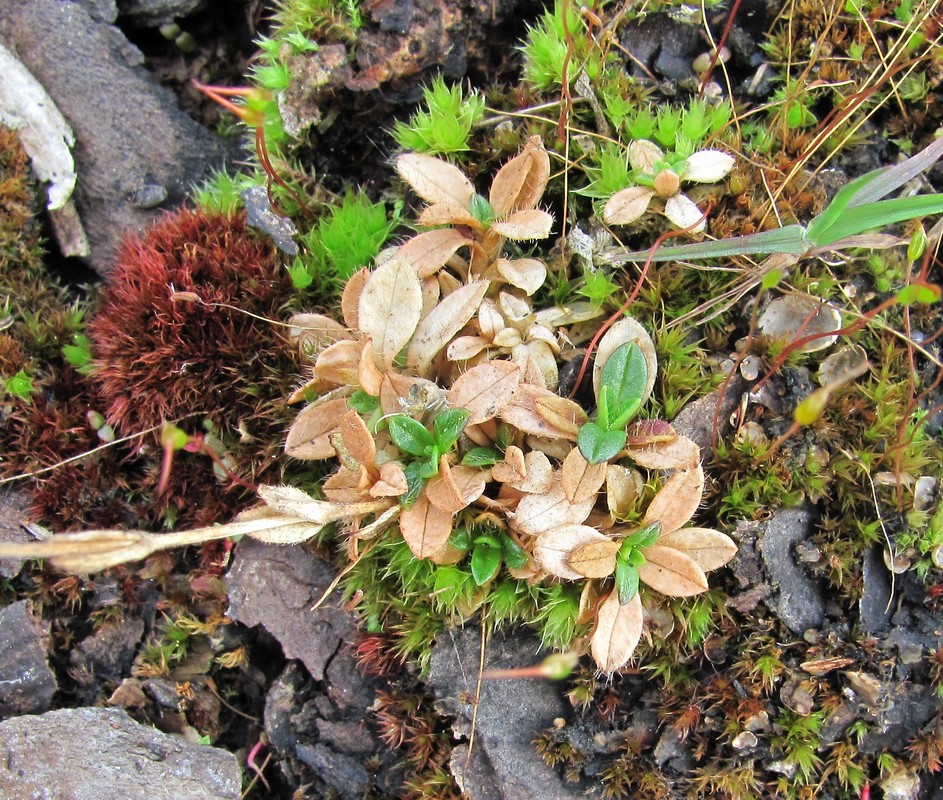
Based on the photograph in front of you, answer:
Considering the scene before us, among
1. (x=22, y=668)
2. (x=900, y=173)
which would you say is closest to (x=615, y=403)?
(x=900, y=173)

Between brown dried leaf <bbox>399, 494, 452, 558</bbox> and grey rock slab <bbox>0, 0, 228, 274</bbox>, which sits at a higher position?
grey rock slab <bbox>0, 0, 228, 274</bbox>

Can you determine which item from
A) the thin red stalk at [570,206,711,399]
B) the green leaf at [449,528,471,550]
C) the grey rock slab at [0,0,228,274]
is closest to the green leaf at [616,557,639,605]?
the green leaf at [449,528,471,550]

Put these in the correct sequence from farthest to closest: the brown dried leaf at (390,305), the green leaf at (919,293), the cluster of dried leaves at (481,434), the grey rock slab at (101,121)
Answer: the grey rock slab at (101,121), the brown dried leaf at (390,305), the cluster of dried leaves at (481,434), the green leaf at (919,293)

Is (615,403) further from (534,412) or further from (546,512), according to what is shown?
(546,512)

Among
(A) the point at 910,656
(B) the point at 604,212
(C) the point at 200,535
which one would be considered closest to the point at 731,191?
(B) the point at 604,212

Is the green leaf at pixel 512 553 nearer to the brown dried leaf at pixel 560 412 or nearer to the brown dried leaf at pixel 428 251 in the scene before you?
the brown dried leaf at pixel 560 412

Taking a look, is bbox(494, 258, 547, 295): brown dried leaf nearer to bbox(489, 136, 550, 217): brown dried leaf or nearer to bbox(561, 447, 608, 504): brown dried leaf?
bbox(489, 136, 550, 217): brown dried leaf

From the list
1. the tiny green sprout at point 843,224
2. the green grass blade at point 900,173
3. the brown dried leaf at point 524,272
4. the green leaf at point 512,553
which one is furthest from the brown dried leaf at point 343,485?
the green grass blade at point 900,173
